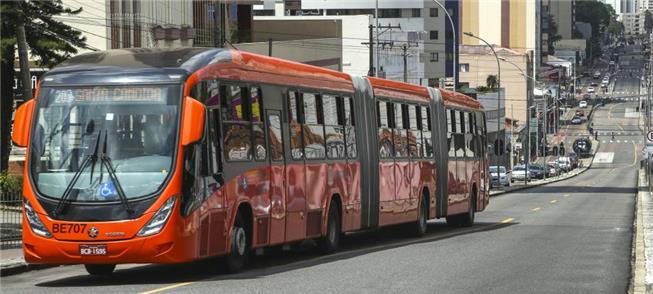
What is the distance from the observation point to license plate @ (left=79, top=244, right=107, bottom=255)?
1720 cm

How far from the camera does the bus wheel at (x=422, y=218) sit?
29.6 metres

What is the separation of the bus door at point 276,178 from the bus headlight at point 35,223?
398cm

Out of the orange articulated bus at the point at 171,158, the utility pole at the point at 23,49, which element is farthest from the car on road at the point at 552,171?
the orange articulated bus at the point at 171,158

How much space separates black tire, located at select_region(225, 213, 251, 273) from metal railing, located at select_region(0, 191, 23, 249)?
24.3ft

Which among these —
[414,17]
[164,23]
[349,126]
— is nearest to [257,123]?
[349,126]

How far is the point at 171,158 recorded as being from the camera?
17438 millimetres

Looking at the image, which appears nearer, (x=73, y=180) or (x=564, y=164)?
(x=73, y=180)

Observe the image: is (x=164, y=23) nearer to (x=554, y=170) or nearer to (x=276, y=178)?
(x=276, y=178)

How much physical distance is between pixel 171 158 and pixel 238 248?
2.27 meters

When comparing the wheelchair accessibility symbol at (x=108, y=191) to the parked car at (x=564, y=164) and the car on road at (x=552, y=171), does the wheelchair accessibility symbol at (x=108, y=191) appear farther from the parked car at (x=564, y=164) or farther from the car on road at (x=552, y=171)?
the parked car at (x=564, y=164)

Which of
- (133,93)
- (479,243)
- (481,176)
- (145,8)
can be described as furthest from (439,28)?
(133,93)

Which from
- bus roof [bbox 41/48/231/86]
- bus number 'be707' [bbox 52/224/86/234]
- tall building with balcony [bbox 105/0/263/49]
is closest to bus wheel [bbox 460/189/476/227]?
bus roof [bbox 41/48/231/86]

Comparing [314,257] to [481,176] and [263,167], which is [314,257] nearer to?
[263,167]

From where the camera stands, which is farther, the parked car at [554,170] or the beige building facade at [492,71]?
the beige building facade at [492,71]
